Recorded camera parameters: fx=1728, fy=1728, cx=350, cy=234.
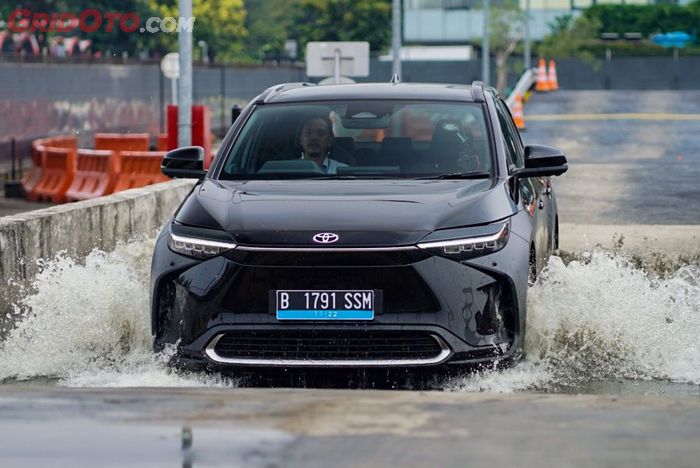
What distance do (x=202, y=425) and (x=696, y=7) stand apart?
109950mm

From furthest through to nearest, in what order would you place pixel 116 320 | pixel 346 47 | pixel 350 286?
pixel 346 47
pixel 116 320
pixel 350 286

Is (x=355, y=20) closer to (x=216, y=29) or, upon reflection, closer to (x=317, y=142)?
(x=216, y=29)

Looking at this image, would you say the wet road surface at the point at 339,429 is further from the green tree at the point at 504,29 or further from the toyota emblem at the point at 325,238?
the green tree at the point at 504,29

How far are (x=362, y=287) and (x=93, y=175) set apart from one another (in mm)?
16903

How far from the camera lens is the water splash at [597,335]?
8000 millimetres

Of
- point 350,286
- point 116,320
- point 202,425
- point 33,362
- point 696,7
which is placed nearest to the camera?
point 202,425

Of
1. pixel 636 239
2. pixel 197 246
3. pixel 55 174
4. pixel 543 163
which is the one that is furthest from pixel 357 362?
A: pixel 55 174

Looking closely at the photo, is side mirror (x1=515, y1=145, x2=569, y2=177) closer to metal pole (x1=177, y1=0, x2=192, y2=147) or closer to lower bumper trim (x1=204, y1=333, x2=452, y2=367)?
lower bumper trim (x1=204, y1=333, x2=452, y2=367)

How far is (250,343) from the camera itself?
7.46 metres

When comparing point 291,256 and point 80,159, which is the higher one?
point 291,256

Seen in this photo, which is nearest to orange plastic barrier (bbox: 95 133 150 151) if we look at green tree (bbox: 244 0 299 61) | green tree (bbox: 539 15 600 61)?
green tree (bbox: 539 15 600 61)

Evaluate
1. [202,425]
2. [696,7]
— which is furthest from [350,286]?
[696,7]

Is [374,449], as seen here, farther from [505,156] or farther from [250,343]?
[505,156]

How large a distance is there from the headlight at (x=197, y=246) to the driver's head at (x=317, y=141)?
52.2 inches
